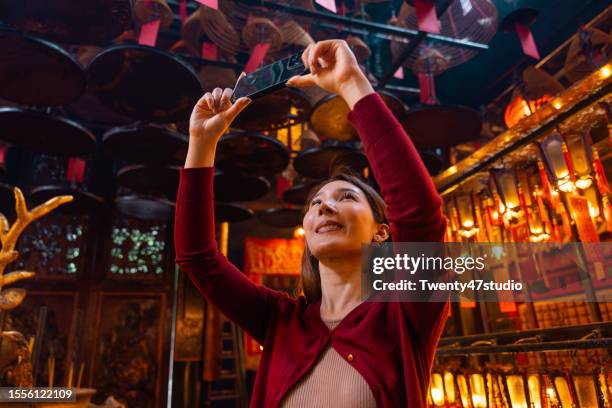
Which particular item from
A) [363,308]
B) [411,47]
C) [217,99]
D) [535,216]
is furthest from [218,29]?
[363,308]

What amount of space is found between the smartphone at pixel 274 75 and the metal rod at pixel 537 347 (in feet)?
7.30

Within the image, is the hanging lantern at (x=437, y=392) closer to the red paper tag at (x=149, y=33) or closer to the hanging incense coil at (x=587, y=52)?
the hanging incense coil at (x=587, y=52)

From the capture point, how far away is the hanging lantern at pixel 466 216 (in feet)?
12.4

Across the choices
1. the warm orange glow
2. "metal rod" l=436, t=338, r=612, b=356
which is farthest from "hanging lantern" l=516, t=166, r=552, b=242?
"metal rod" l=436, t=338, r=612, b=356

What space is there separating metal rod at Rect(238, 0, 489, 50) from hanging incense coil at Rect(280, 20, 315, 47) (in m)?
0.32

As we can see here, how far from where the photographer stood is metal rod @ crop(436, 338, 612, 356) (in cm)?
220

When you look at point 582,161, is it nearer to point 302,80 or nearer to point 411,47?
point 411,47

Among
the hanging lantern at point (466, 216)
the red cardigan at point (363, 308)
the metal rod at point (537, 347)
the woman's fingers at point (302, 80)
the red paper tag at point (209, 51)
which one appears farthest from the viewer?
the hanging lantern at point (466, 216)

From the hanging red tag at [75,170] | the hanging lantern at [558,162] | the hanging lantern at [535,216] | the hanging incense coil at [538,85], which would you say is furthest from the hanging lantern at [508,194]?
the hanging red tag at [75,170]

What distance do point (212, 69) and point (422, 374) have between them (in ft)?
11.0

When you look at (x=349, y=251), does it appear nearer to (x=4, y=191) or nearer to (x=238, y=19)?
(x=238, y=19)

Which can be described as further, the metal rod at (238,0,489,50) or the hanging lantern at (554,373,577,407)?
the metal rod at (238,0,489,50)

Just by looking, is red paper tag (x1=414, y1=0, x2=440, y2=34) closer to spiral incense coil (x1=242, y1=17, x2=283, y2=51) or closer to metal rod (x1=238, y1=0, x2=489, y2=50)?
metal rod (x1=238, y1=0, x2=489, y2=50)

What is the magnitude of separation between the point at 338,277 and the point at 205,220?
367 mm
